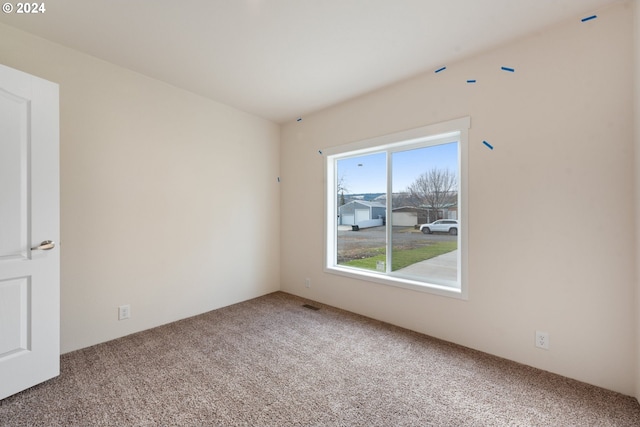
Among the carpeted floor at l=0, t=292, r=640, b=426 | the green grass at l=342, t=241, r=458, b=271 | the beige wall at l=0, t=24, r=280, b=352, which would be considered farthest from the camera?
the green grass at l=342, t=241, r=458, b=271

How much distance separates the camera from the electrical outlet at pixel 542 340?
6.84ft

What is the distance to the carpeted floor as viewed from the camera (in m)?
1.63

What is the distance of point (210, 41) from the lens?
7.36ft

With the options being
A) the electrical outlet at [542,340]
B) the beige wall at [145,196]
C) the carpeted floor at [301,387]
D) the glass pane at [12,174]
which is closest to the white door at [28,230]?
the glass pane at [12,174]

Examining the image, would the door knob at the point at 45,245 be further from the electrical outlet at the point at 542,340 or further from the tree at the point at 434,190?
the electrical outlet at the point at 542,340

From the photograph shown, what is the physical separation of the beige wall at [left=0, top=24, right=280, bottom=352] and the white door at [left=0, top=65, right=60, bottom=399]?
373 millimetres

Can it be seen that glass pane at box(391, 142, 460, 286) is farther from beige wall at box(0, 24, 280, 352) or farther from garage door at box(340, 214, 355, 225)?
beige wall at box(0, 24, 280, 352)

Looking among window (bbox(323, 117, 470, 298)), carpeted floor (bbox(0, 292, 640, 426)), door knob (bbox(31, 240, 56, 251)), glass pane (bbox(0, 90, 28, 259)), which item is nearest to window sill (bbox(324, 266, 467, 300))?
window (bbox(323, 117, 470, 298))

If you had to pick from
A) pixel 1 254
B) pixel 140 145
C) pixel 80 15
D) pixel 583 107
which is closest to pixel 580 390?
pixel 583 107

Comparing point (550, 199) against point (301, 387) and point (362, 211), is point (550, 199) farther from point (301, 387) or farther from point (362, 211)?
point (301, 387)

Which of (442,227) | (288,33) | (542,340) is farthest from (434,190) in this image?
(288,33)

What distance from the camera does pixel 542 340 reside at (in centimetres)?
210

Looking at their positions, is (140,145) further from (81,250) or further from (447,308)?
(447,308)

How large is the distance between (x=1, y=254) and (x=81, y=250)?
2.03 feet
